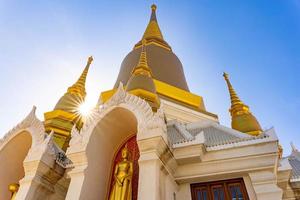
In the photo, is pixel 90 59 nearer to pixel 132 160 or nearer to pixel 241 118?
pixel 241 118

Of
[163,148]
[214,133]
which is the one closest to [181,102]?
[214,133]

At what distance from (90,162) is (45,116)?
726cm

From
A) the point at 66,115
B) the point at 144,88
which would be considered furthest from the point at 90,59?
the point at 144,88

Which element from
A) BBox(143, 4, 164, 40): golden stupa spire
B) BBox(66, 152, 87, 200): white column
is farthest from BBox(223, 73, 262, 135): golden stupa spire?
BBox(66, 152, 87, 200): white column

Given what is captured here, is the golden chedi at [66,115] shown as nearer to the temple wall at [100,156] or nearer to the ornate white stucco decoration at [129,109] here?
the temple wall at [100,156]

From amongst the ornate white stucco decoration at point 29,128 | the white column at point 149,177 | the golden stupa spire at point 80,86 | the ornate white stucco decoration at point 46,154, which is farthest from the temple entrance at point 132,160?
the golden stupa spire at point 80,86

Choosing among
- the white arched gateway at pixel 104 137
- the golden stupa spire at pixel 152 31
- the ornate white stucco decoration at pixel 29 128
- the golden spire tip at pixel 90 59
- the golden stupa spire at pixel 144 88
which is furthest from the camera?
the golden stupa spire at pixel 152 31

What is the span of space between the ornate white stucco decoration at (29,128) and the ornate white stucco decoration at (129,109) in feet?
3.35

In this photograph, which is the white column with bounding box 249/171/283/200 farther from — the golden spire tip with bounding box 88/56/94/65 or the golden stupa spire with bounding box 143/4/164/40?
the golden stupa spire with bounding box 143/4/164/40

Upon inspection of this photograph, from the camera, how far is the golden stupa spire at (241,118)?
38.0ft

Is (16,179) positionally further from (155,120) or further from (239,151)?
(239,151)

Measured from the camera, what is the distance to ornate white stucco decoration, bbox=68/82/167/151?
5105 millimetres

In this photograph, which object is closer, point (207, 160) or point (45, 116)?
point (207, 160)

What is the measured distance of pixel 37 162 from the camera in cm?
562
